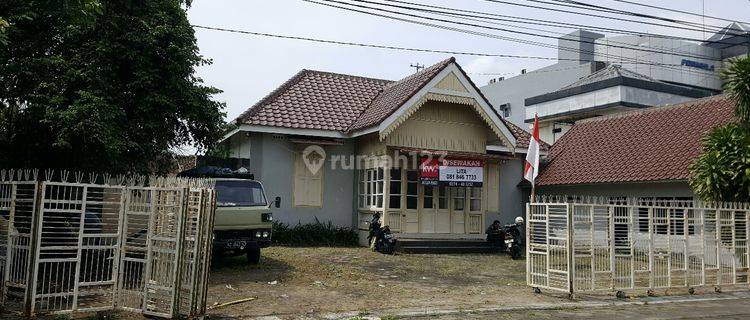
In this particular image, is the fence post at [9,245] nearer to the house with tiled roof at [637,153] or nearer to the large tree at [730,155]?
the large tree at [730,155]

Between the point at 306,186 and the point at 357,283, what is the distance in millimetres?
7259

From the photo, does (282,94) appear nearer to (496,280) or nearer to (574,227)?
(496,280)

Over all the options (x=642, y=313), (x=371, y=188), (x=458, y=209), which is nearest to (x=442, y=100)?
(x=371, y=188)

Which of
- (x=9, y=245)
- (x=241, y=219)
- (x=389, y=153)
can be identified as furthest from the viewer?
(x=389, y=153)

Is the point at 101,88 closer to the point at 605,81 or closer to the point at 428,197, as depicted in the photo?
the point at 428,197

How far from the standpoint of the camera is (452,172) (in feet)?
60.2

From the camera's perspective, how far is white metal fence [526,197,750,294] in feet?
34.8

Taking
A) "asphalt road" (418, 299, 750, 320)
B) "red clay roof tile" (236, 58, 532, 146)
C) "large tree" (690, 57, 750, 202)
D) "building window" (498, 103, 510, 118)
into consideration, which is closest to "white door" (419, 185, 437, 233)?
"red clay roof tile" (236, 58, 532, 146)

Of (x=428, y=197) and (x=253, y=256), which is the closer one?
(x=253, y=256)

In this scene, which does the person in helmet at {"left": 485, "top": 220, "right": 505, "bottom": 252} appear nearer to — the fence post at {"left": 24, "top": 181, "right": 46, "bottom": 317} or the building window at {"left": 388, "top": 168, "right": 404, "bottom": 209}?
the building window at {"left": 388, "top": 168, "right": 404, "bottom": 209}

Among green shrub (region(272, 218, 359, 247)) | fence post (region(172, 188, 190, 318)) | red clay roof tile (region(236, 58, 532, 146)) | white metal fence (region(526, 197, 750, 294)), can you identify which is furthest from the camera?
red clay roof tile (region(236, 58, 532, 146))

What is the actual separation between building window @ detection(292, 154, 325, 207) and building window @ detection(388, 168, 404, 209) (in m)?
2.29

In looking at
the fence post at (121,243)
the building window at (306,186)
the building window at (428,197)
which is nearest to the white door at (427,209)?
the building window at (428,197)

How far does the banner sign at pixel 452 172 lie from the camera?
59.0 feet
